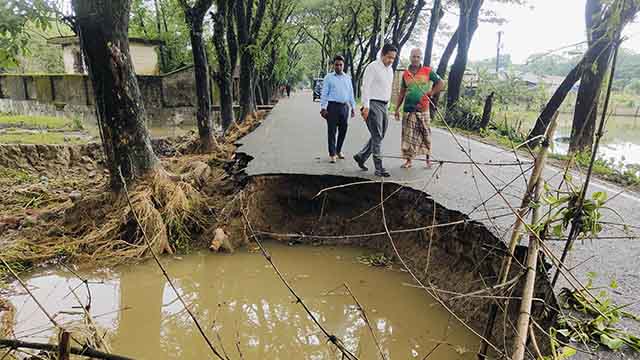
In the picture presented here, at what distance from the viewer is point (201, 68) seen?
31.4 ft

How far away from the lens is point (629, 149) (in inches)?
653

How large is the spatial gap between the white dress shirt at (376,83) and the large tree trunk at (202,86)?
473cm

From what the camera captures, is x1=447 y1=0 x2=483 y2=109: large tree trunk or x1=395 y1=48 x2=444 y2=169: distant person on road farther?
x1=447 y1=0 x2=483 y2=109: large tree trunk

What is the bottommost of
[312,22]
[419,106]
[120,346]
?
[120,346]

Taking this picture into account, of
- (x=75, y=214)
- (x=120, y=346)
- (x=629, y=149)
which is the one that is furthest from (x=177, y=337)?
(x=629, y=149)

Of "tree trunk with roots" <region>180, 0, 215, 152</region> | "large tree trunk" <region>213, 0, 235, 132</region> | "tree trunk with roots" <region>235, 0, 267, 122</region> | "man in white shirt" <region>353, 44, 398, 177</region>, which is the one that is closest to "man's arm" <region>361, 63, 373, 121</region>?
"man in white shirt" <region>353, 44, 398, 177</region>

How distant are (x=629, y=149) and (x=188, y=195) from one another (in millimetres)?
17322

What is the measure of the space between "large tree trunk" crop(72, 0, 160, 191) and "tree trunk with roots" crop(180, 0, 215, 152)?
286 cm

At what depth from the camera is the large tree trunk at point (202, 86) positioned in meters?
9.10

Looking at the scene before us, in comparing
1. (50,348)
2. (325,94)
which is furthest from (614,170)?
(50,348)

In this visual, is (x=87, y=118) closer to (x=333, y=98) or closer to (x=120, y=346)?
(x=333, y=98)

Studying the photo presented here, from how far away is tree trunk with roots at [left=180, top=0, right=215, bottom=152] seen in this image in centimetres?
872

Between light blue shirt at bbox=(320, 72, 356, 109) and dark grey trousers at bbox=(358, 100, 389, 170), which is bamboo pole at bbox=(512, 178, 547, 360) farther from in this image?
light blue shirt at bbox=(320, 72, 356, 109)

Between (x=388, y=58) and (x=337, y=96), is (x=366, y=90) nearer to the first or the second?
(x=388, y=58)
